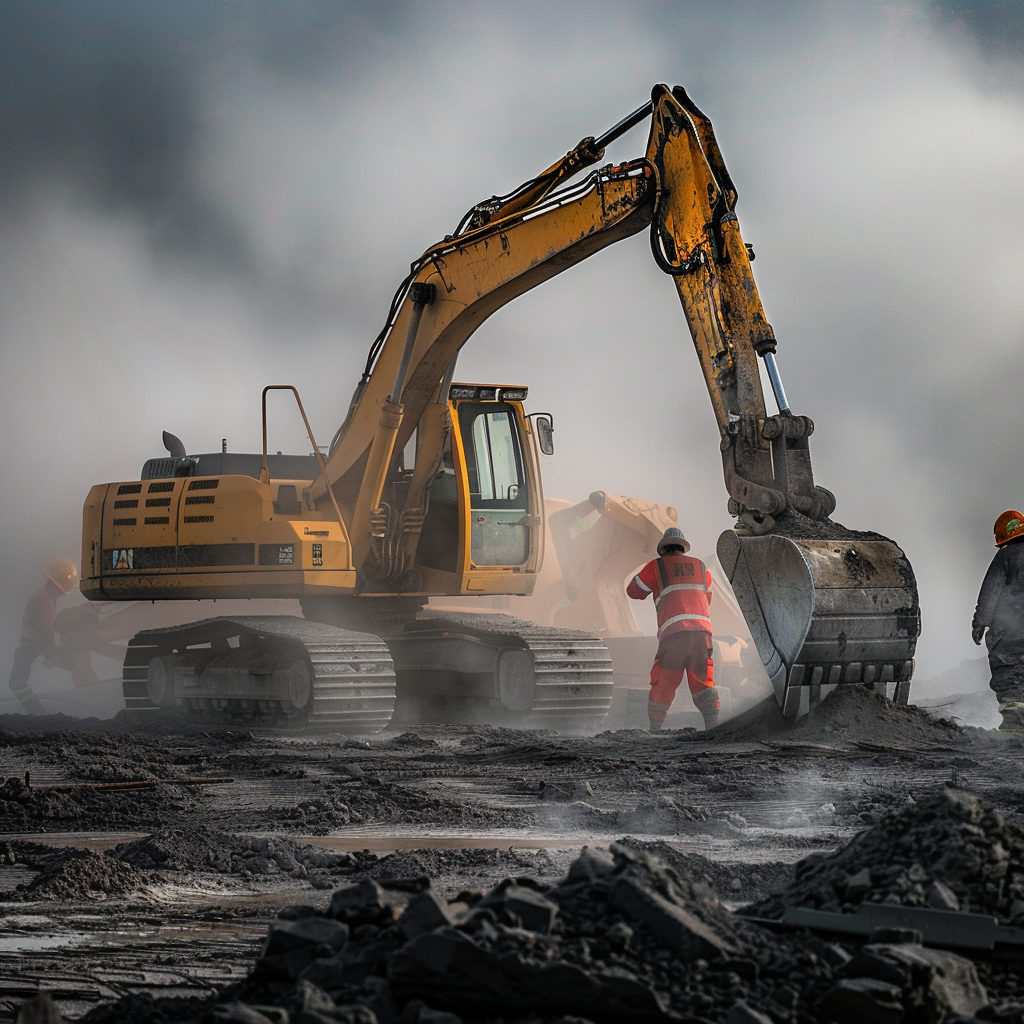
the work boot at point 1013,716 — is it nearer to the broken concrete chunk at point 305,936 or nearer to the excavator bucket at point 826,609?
the excavator bucket at point 826,609

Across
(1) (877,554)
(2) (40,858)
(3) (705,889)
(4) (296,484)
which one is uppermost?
(4) (296,484)

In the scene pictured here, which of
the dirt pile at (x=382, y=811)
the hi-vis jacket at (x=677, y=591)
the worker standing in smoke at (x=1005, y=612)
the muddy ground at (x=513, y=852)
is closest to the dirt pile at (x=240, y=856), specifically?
the muddy ground at (x=513, y=852)

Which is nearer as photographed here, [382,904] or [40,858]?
[382,904]

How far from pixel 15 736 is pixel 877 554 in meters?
6.58

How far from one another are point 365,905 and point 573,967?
0.58m

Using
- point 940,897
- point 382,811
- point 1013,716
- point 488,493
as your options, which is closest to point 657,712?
point 488,493

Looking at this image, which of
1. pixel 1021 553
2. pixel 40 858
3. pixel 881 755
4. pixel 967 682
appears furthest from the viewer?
pixel 967 682

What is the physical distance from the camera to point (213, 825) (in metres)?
5.58

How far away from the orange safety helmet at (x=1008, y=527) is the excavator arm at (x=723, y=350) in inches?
90.5

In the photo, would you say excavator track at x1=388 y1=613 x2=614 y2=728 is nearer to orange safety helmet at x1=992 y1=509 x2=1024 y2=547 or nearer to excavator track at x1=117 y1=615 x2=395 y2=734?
excavator track at x1=117 y1=615 x2=395 y2=734

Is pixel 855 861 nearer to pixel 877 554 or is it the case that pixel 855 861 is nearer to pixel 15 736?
pixel 877 554

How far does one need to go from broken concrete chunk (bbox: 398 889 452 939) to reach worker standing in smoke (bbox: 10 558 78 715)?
45.8 feet

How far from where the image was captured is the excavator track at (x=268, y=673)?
383 inches

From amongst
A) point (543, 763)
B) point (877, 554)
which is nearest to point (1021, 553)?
point (877, 554)
